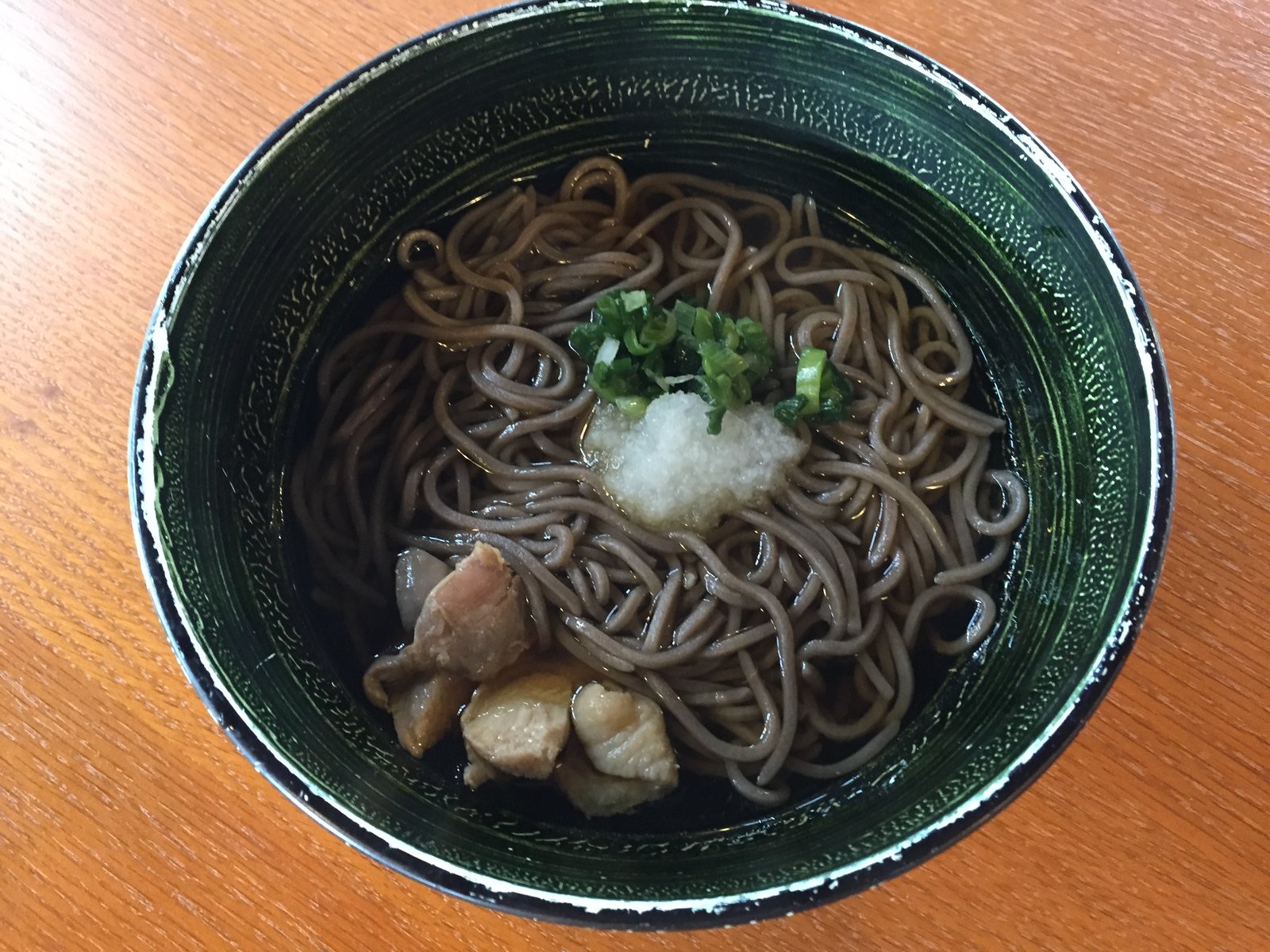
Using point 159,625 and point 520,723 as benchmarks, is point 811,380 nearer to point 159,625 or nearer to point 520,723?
point 520,723

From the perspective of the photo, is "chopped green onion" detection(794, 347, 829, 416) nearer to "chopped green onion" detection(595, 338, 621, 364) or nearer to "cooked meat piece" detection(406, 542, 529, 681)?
"chopped green onion" detection(595, 338, 621, 364)

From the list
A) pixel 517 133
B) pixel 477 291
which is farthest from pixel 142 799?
pixel 517 133

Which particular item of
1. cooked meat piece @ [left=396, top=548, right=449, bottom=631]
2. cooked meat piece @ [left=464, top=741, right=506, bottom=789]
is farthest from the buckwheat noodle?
cooked meat piece @ [left=464, top=741, right=506, bottom=789]

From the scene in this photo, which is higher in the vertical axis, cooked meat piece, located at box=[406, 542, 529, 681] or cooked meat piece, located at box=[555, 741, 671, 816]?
cooked meat piece, located at box=[406, 542, 529, 681]

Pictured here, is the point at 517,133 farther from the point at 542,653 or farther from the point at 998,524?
the point at 998,524

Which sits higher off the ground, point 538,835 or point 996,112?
point 996,112

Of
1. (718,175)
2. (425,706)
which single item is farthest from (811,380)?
(425,706)
